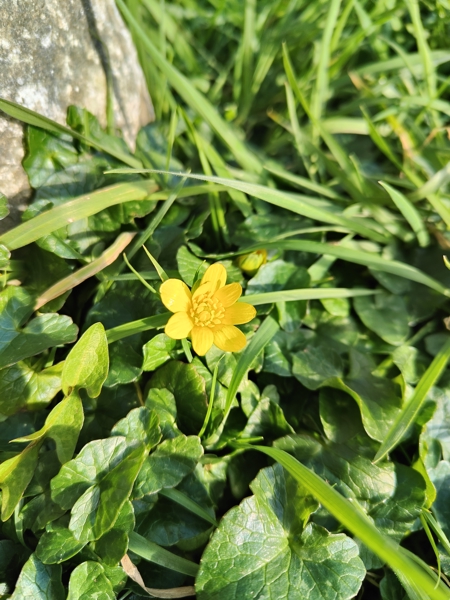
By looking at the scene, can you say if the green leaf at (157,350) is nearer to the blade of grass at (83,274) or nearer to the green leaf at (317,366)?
the blade of grass at (83,274)

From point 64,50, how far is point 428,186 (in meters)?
1.48

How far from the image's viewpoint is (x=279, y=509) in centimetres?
145

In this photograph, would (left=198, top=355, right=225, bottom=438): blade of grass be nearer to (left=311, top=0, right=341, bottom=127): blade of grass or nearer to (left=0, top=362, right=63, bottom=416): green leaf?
(left=0, top=362, right=63, bottom=416): green leaf

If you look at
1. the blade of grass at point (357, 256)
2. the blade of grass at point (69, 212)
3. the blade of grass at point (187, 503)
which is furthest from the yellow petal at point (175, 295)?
the blade of grass at point (187, 503)

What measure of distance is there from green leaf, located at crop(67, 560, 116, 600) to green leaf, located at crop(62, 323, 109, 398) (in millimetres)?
467

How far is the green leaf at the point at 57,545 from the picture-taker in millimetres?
1285

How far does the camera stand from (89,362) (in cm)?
139

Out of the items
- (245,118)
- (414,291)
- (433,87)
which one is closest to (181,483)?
(414,291)

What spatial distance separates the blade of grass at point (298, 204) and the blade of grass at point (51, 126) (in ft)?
0.82

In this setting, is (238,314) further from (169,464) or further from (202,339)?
(169,464)

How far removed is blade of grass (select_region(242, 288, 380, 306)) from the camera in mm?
1632

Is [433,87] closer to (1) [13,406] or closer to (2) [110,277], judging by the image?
(2) [110,277]

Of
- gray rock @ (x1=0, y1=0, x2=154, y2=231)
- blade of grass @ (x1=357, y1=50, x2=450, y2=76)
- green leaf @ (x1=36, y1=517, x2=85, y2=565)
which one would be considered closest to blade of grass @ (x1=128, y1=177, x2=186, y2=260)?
gray rock @ (x1=0, y1=0, x2=154, y2=231)

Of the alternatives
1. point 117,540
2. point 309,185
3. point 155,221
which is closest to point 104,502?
point 117,540
